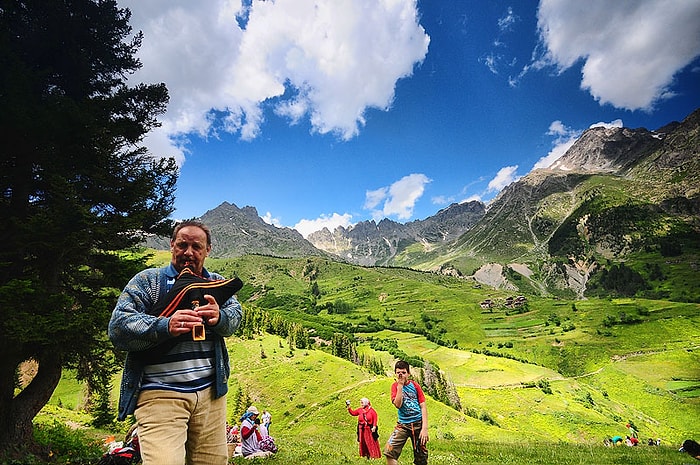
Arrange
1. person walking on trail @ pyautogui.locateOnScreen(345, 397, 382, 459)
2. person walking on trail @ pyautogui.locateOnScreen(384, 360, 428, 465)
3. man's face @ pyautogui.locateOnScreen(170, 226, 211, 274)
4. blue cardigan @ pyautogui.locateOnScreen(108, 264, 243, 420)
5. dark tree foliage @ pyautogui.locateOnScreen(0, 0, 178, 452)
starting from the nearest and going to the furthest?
blue cardigan @ pyautogui.locateOnScreen(108, 264, 243, 420) < man's face @ pyautogui.locateOnScreen(170, 226, 211, 274) < person walking on trail @ pyautogui.locateOnScreen(384, 360, 428, 465) < dark tree foliage @ pyautogui.locateOnScreen(0, 0, 178, 452) < person walking on trail @ pyautogui.locateOnScreen(345, 397, 382, 459)

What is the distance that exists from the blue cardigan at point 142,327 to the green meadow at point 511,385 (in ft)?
31.6

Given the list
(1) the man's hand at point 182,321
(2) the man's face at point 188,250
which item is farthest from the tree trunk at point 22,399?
(1) the man's hand at point 182,321

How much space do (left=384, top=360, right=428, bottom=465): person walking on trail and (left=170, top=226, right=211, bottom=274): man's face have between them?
557 cm

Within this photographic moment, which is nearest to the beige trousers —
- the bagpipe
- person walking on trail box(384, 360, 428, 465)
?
the bagpipe

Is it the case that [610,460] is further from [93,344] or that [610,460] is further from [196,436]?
[93,344]

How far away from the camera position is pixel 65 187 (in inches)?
390

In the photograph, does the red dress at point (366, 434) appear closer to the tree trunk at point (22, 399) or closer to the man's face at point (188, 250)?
the tree trunk at point (22, 399)

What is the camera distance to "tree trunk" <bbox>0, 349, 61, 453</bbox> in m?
10.3

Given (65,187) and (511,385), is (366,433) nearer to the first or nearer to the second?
(65,187)

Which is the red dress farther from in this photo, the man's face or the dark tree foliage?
the man's face

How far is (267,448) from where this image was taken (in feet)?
45.9

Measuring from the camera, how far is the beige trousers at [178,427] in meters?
3.28

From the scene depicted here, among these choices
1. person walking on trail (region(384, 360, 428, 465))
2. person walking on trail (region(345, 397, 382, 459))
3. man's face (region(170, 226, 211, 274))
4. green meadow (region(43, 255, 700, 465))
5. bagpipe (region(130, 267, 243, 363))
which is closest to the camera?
bagpipe (region(130, 267, 243, 363))

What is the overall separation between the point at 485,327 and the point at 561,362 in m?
53.5
